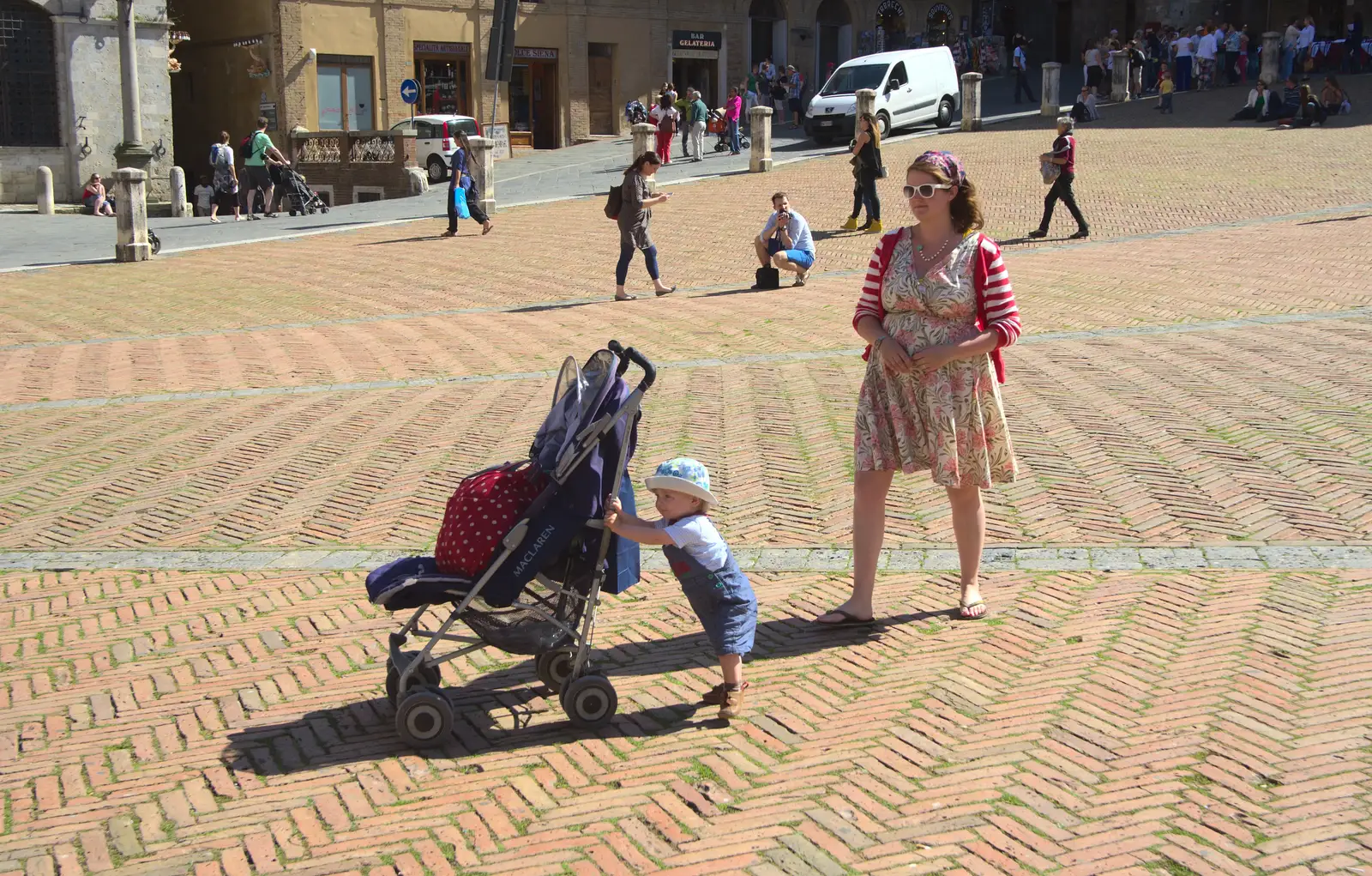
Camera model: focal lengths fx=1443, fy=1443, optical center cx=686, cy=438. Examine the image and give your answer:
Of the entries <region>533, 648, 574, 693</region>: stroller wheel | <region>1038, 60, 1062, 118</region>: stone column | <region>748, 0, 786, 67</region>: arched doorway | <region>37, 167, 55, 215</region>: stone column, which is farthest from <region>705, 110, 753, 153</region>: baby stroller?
<region>533, 648, 574, 693</region>: stroller wheel

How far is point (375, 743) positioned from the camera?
187 inches

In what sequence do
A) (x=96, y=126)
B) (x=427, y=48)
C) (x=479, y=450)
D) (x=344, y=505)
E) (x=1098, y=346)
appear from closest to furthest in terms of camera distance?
1. (x=344, y=505)
2. (x=479, y=450)
3. (x=1098, y=346)
4. (x=96, y=126)
5. (x=427, y=48)

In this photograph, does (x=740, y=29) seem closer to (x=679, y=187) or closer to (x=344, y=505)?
(x=679, y=187)

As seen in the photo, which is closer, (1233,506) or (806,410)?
(1233,506)

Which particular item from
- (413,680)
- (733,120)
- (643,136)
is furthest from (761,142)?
(413,680)

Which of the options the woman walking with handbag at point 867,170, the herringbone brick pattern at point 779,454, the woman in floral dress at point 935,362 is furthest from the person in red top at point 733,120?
the woman in floral dress at point 935,362

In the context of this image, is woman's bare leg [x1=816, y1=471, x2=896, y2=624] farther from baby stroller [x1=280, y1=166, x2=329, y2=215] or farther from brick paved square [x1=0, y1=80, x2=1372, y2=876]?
baby stroller [x1=280, y1=166, x2=329, y2=215]

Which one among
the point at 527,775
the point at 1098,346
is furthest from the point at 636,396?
the point at 1098,346

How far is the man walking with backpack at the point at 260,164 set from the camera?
88.9 ft

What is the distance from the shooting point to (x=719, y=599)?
4.80 meters

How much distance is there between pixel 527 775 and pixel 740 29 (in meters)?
43.2

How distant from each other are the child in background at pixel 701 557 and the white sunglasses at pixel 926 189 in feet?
4.50

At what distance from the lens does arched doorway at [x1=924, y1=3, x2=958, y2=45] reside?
50.5 meters

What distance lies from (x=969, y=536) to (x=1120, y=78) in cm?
3318
